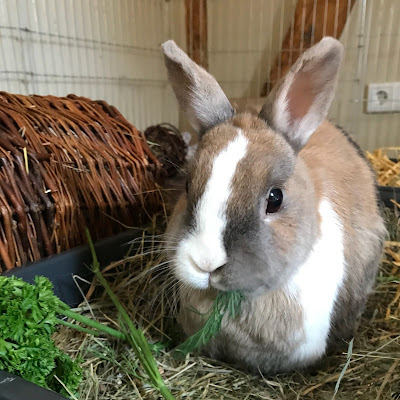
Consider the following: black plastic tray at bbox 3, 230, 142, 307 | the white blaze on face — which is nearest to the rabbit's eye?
the white blaze on face

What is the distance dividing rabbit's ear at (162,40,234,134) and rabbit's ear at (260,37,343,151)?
0.44ft

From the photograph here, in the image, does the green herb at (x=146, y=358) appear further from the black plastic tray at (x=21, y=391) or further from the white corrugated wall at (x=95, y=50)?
the white corrugated wall at (x=95, y=50)

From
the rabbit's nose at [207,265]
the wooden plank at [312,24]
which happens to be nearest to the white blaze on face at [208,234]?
the rabbit's nose at [207,265]

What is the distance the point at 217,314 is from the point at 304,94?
0.65 m

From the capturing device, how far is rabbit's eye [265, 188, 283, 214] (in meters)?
1.04

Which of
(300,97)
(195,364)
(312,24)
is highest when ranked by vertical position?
(312,24)

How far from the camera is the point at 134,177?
177 centimetres

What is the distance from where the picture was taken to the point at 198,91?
1.23 m

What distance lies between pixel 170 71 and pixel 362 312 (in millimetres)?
1042

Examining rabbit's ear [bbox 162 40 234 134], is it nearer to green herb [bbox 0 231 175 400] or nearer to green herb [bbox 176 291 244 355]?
green herb [bbox 176 291 244 355]

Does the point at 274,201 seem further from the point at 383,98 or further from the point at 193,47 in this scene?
the point at 193,47

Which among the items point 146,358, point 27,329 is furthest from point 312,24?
point 27,329

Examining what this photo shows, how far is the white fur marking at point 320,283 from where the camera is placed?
1190mm

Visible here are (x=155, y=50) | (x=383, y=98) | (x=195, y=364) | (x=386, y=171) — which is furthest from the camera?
(x=155, y=50)
